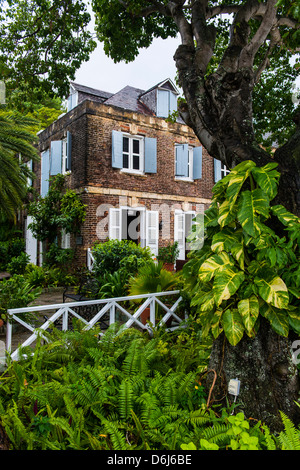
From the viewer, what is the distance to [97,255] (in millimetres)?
9062

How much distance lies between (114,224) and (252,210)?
9.27 m

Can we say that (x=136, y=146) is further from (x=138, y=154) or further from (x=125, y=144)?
(x=125, y=144)

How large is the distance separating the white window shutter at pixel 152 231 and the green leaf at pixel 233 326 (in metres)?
9.79

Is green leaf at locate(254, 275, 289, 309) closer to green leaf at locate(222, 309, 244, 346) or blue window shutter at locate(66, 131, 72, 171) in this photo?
green leaf at locate(222, 309, 244, 346)

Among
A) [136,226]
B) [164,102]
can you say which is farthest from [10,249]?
[164,102]

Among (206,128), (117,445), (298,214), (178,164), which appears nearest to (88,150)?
(178,164)

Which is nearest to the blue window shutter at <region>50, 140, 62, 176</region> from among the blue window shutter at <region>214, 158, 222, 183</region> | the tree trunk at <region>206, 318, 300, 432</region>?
the blue window shutter at <region>214, 158, 222, 183</region>

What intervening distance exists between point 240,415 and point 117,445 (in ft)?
2.96

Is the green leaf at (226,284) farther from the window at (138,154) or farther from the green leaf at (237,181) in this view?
the window at (138,154)

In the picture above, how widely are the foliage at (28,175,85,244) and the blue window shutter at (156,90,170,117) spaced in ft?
17.7

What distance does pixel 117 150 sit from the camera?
38.0 ft

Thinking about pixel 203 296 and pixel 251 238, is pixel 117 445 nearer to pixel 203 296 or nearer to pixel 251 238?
pixel 203 296

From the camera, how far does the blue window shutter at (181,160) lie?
1334 centimetres

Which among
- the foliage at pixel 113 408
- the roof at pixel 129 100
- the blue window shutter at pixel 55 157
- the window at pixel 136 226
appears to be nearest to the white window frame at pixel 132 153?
the window at pixel 136 226
